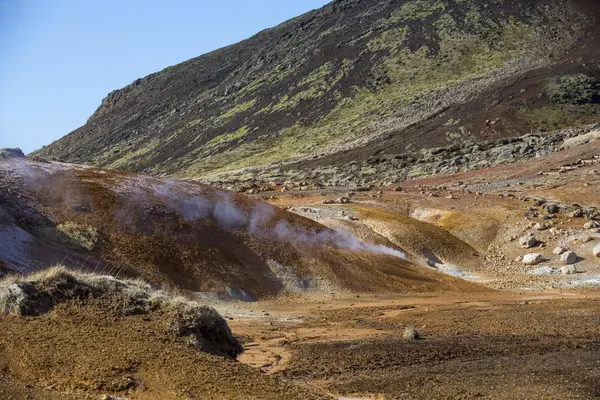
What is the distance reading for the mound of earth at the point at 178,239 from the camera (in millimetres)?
23797

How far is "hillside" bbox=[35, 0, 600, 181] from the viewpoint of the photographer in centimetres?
8456

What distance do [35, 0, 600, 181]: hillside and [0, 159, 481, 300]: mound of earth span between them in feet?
166

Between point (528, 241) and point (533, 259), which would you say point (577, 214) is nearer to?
point (528, 241)

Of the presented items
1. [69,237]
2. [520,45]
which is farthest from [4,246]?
[520,45]

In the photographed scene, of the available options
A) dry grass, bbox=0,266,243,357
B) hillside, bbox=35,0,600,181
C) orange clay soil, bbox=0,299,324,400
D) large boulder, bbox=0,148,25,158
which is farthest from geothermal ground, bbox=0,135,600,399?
hillside, bbox=35,0,600,181

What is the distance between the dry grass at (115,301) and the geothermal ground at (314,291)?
0.18 m

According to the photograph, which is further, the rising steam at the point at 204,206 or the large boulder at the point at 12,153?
the large boulder at the point at 12,153

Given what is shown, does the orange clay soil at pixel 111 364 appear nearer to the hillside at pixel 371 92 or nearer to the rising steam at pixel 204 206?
the rising steam at pixel 204 206

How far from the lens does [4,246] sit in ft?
69.8

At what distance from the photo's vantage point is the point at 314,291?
89.1ft

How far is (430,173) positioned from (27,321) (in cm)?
5890

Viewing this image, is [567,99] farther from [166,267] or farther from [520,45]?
[166,267]

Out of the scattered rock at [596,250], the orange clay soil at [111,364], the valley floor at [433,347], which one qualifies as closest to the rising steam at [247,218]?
the valley floor at [433,347]

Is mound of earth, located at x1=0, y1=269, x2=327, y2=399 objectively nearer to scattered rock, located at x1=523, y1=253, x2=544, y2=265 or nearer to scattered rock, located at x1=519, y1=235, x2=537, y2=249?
scattered rock, located at x1=523, y1=253, x2=544, y2=265
